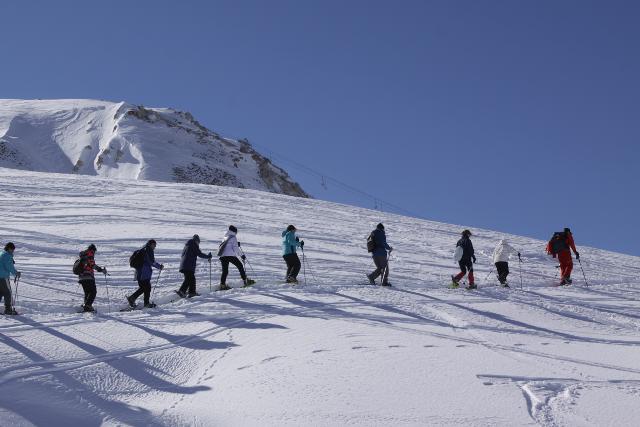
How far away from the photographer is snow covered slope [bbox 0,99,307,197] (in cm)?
8119

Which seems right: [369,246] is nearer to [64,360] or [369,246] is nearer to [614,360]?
[614,360]

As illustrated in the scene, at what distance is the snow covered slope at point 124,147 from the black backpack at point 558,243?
6253cm

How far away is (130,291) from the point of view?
15.1 metres

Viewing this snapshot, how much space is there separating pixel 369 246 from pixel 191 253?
13.5 ft

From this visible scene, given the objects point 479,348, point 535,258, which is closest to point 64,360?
point 479,348

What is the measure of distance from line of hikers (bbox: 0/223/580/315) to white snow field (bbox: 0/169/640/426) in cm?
47

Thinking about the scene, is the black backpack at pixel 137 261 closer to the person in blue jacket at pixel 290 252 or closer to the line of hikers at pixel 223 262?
the line of hikers at pixel 223 262

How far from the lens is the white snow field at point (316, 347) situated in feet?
22.6

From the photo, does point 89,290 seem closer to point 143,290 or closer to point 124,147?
point 143,290

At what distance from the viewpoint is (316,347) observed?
30.8ft

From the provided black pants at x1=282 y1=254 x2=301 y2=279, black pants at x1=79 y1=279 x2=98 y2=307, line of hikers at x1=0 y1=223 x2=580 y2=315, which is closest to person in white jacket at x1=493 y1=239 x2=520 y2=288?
line of hikers at x1=0 y1=223 x2=580 y2=315

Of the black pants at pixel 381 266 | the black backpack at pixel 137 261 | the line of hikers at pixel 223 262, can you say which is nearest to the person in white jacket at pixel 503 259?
the line of hikers at pixel 223 262

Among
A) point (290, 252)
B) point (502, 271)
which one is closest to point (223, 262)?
point (290, 252)

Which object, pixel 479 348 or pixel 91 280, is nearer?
pixel 479 348
